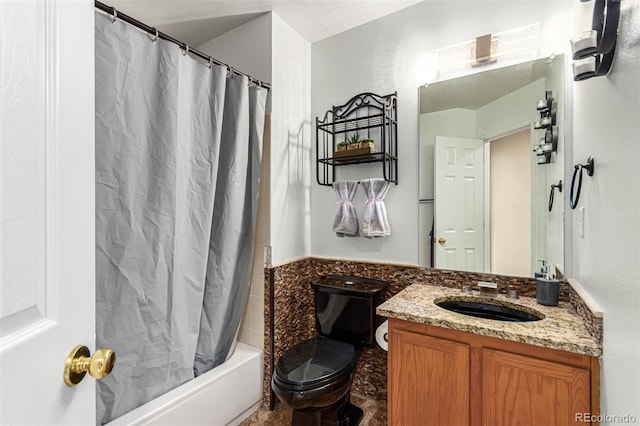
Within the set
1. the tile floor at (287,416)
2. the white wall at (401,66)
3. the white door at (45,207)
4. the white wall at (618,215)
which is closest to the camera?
the white door at (45,207)

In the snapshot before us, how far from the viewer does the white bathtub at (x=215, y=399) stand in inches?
54.4

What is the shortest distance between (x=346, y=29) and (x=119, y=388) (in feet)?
8.13

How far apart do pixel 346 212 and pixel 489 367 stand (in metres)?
1.16

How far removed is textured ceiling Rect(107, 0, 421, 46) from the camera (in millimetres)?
1892

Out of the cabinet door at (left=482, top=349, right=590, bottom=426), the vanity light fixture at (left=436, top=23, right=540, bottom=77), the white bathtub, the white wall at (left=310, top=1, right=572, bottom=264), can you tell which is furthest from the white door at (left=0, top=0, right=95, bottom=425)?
the vanity light fixture at (left=436, top=23, right=540, bottom=77)

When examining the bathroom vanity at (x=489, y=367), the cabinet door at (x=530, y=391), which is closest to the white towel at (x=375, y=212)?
the bathroom vanity at (x=489, y=367)

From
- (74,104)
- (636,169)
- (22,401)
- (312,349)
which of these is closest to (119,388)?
(312,349)

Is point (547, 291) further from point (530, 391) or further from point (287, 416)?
point (287, 416)

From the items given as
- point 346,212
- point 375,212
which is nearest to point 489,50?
point 375,212

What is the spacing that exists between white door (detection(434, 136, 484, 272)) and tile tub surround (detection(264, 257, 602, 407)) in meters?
0.10

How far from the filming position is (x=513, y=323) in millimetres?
1229

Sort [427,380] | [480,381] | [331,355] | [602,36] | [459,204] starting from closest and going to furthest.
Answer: [602,36]
[480,381]
[427,380]
[331,355]
[459,204]

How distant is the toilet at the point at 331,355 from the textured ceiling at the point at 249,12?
1760 millimetres

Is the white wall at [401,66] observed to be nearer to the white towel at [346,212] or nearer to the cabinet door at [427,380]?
the white towel at [346,212]
